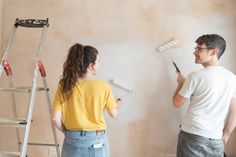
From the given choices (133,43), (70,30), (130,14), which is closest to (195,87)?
(133,43)

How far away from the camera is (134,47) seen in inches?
98.3

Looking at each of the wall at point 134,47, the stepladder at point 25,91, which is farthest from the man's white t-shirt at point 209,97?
the stepladder at point 25,91

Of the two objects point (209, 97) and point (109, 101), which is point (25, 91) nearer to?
point (109, 101)

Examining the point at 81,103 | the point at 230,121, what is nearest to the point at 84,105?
the point at 81,103

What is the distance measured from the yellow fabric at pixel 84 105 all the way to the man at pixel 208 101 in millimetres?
643

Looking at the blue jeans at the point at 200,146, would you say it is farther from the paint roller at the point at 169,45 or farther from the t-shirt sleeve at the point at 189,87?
the paint roller at the point at 169,45

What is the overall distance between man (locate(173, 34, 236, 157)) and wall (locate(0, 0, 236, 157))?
0.47 m

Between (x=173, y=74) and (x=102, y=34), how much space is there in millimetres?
770

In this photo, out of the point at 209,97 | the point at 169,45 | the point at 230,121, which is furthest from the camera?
the point at 169,45

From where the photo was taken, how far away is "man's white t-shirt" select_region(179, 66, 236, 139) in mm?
1903

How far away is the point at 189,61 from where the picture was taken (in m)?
2.46

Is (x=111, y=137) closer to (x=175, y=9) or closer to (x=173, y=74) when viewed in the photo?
(x=173, y=74)

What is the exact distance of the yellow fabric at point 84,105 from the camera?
1774 millimetres

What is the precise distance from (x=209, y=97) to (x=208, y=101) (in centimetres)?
3
